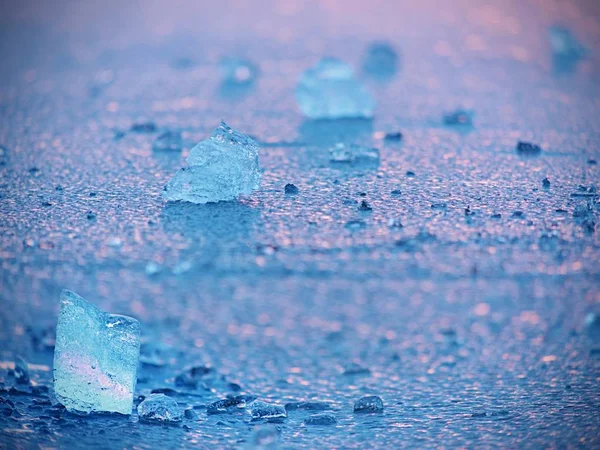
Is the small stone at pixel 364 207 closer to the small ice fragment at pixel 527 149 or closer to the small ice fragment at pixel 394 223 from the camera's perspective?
the small ice fragment at pixel 394 223

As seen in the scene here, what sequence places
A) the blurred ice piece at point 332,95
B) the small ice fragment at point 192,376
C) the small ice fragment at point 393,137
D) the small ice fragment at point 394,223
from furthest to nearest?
the blurred ice piece at point 332,95, the small ice fragment at point 393,137, the small ice fragment at point 394,223, the small ice fragment at point 192,376

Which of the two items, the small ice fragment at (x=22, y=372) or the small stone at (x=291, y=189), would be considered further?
the small stone at (x=291, y=189)

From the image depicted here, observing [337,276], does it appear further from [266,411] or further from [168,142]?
[168,142]

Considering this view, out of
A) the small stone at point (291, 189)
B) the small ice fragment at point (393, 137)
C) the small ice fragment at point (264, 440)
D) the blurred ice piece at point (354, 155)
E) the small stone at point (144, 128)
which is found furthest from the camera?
the small stone at point (144, 128)

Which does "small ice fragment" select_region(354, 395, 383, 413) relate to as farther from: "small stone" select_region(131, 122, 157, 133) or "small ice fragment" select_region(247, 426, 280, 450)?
Result: "small stone" select_region(131, 122, 157, 133)

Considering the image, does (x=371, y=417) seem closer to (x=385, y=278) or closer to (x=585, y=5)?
(x=385, y=278)

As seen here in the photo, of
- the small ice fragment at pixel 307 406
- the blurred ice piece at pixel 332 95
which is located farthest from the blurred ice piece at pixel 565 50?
the small ice fragment at pixel 307 406

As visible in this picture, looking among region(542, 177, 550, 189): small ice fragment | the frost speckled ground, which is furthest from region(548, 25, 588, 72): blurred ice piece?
region(542, 177, 550, 189): small ice fragment
